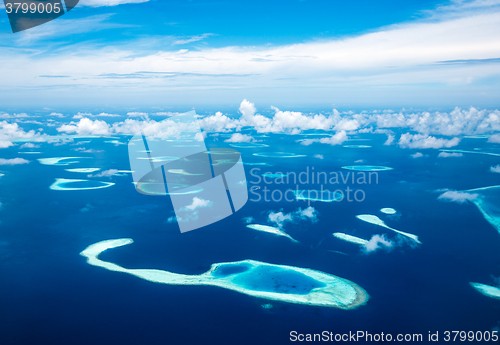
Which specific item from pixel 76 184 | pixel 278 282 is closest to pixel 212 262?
pixel 278 282

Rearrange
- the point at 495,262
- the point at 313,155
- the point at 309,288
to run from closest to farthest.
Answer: the point at 309,288, the point at 495,262, the point at 313,155

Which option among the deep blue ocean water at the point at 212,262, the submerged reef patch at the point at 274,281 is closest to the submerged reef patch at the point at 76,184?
the deep blue ocean water at the point at 212,262

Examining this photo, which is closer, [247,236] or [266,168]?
[247,236]

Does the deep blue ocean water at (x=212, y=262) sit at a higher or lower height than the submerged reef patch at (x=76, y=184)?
lower

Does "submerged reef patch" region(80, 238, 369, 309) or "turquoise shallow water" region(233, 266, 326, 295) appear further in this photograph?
"turquoise shallow water" region(233, 266, 326, 295)

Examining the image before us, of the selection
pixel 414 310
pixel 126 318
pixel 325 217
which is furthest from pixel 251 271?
pixel 325 217

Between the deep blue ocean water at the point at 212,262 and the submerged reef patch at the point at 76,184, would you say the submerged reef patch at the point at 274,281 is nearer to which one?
the deep blue ocean water at the point at 212,262

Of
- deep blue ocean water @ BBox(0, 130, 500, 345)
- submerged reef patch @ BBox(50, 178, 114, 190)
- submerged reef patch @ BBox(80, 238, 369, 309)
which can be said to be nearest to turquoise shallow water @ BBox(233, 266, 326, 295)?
submerged reef patch @ BBox(80, 238, 369, 309)

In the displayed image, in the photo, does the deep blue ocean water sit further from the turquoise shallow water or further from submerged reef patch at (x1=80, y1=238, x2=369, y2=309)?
the turquoise shallow water

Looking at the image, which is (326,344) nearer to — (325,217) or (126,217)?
(325,217)
